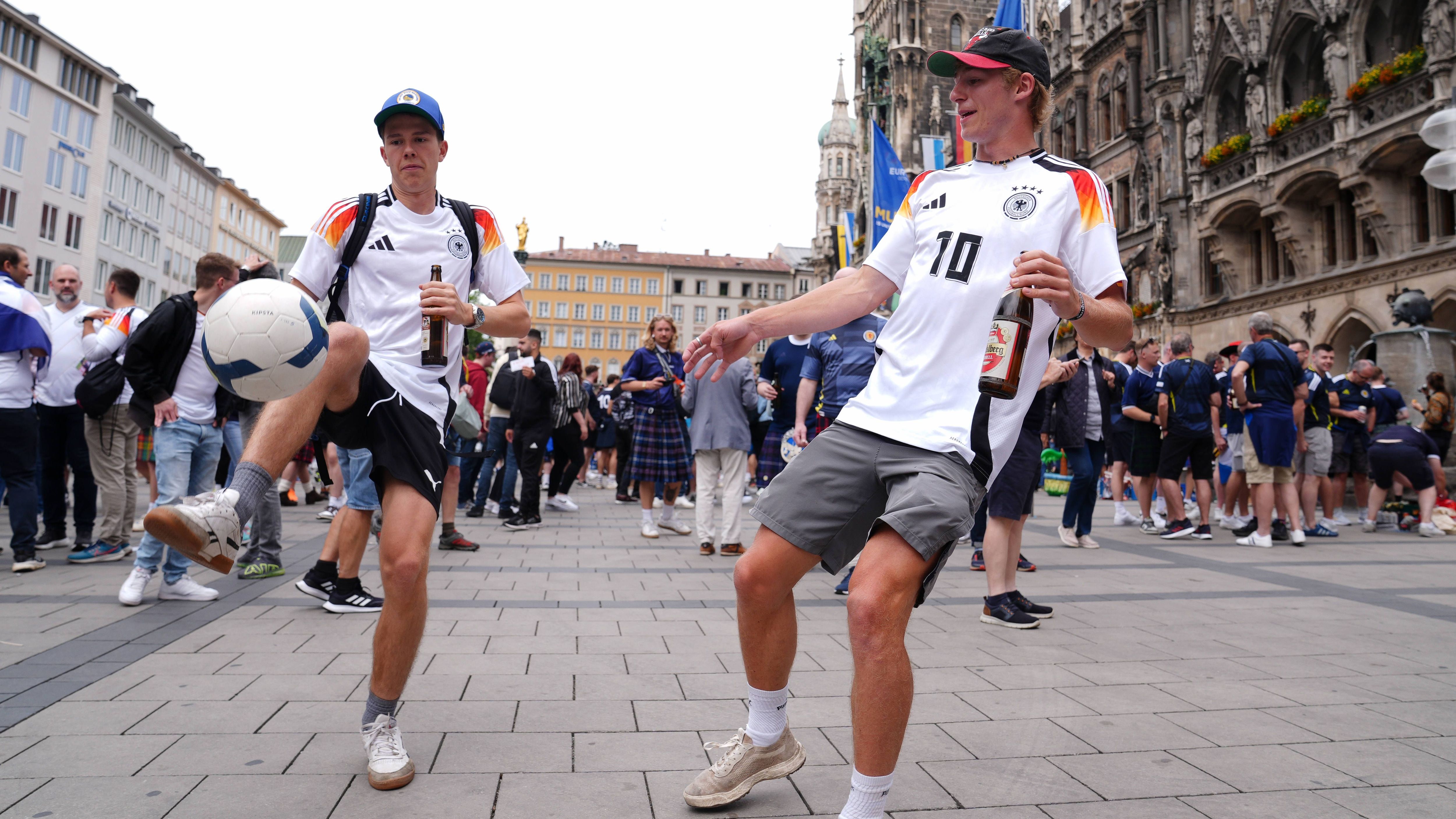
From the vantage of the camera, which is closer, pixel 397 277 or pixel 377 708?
pixel 377 708

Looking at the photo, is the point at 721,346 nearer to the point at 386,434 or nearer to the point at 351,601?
the point at 386,434

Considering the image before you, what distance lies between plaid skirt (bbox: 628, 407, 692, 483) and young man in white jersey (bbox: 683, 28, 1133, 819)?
724 cm

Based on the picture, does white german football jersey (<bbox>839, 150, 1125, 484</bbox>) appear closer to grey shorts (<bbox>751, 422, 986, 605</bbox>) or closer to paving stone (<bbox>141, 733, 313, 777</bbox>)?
grey shorts (<bbox>751, 422, 986, 605</bbox>)

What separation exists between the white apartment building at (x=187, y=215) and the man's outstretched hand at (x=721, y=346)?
7338cm

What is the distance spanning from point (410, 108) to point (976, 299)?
2.07 m

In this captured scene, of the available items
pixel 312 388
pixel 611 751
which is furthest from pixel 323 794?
pixel 312 388

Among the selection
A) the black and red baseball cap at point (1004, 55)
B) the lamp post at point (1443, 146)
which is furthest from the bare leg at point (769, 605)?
the lamp post at point (1443, 146)

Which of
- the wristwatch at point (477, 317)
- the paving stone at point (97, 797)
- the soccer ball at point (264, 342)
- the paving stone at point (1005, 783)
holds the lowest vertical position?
the paving stone at point (97, 797)

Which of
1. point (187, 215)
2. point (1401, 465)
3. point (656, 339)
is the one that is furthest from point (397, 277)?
point (187, 215)

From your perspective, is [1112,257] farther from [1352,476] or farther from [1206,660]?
[1352,476]

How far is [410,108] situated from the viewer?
3.17 metres

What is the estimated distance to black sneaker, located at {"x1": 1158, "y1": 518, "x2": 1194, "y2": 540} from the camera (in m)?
10.1

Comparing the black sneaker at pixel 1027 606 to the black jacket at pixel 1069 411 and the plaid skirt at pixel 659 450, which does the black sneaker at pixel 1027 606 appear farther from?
the plaid skirt at pixel 659 450

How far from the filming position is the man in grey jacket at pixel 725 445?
852 cm
